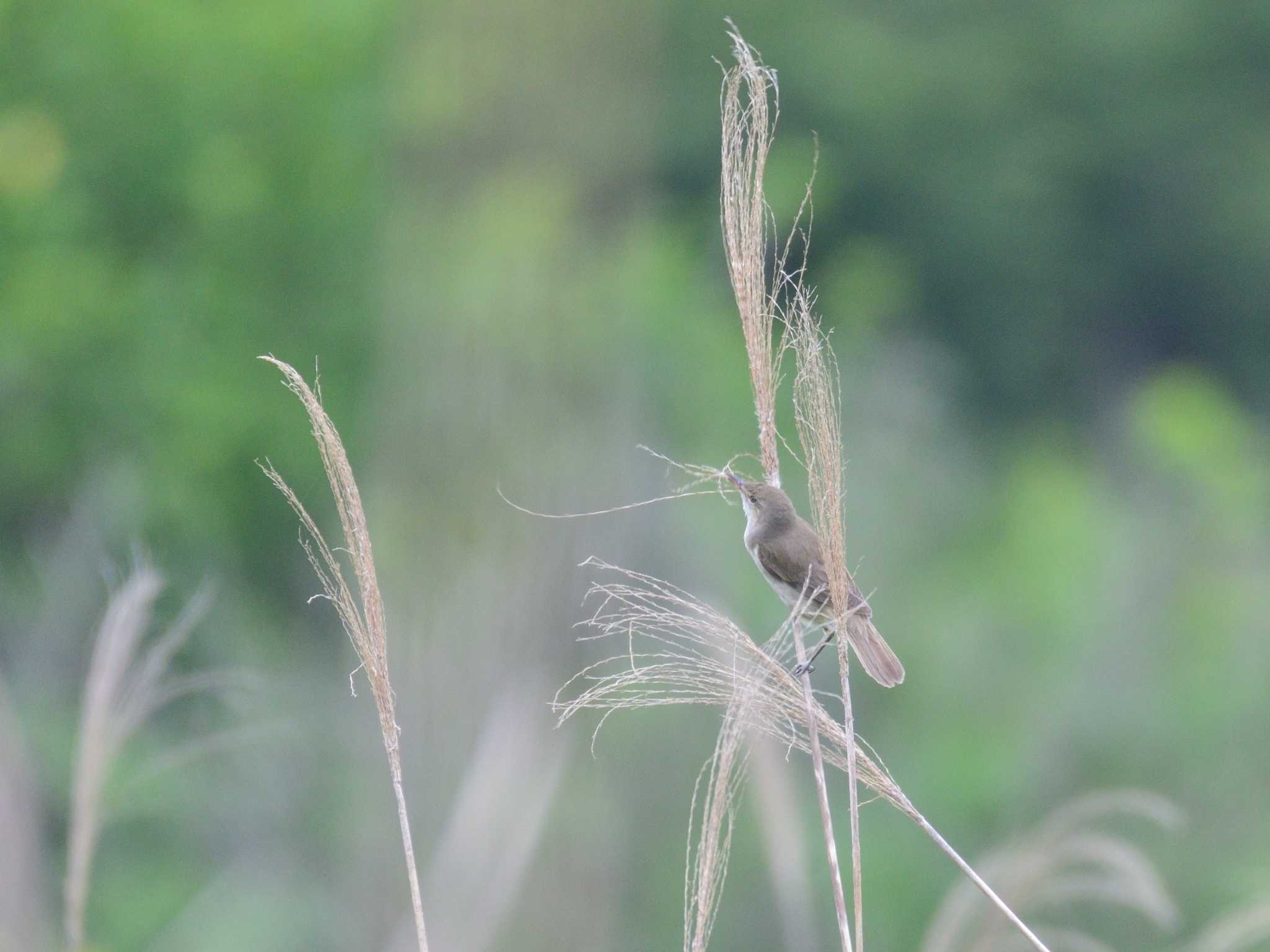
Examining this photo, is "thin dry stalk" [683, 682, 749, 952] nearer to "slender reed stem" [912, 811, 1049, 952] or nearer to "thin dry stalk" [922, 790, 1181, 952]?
"slender reed stem" [912, 811, 1049, 952]

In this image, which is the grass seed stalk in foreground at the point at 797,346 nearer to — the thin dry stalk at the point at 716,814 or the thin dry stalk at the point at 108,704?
the thin dry stalk at the point at 716,814

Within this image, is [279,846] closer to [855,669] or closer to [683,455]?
[855,669]

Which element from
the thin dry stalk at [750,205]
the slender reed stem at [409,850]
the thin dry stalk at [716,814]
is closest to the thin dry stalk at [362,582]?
the slender reed stem at [409,850]

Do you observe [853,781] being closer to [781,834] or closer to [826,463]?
[826,463]

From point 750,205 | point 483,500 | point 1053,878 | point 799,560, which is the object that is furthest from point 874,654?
point 483,500

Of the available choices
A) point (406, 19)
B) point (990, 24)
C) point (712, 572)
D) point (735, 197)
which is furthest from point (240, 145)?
point (990, 24)

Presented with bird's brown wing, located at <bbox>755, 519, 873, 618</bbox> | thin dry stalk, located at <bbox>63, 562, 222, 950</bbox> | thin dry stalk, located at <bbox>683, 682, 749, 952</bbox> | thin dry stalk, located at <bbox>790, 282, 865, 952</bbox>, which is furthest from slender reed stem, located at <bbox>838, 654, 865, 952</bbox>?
thin dry stalk, located at <bbox>63, 562, 222, 950</bbox>
